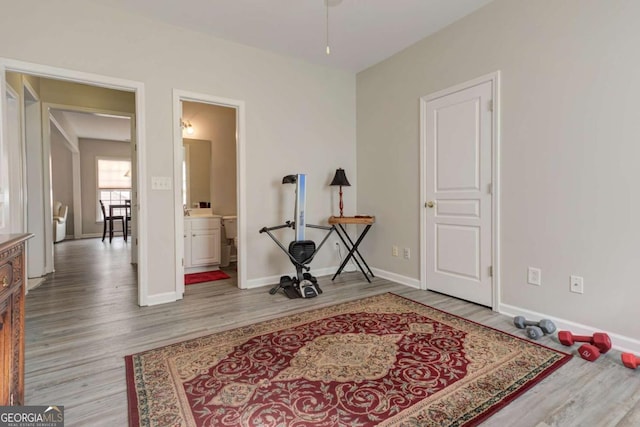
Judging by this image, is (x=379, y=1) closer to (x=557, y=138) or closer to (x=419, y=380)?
(x=557, y=138)

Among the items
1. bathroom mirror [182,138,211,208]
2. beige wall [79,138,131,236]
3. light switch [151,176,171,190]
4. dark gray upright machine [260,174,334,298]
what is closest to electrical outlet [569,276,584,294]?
dark gray upright machine [260,174,334,298]

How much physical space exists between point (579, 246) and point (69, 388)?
3.25 meters

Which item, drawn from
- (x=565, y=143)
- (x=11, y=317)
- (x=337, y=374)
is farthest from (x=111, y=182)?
(x=565, y=143)

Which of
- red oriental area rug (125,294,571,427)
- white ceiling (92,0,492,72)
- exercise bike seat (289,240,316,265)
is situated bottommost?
red oriental area rug (125,294,571,427)

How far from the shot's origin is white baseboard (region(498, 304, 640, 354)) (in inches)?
78.7

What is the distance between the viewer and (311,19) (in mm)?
2953

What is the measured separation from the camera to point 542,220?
243 centimetres

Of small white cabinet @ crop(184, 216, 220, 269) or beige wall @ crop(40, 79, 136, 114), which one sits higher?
beige wall @ crop(40, 79, 136, 114)

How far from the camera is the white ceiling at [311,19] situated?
2715mm

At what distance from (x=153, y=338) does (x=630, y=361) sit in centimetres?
296

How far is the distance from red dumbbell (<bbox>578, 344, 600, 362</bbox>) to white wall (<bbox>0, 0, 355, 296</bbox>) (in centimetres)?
271

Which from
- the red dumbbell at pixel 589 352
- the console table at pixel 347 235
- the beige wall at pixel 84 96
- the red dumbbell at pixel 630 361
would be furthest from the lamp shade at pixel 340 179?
the beige wall at pixel 84 96

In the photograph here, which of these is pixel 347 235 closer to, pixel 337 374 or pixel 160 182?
pixel 160 182

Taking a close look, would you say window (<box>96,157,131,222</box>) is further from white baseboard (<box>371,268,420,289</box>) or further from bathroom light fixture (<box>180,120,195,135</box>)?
white baseboard (<box>371,268,420,289</box>)
